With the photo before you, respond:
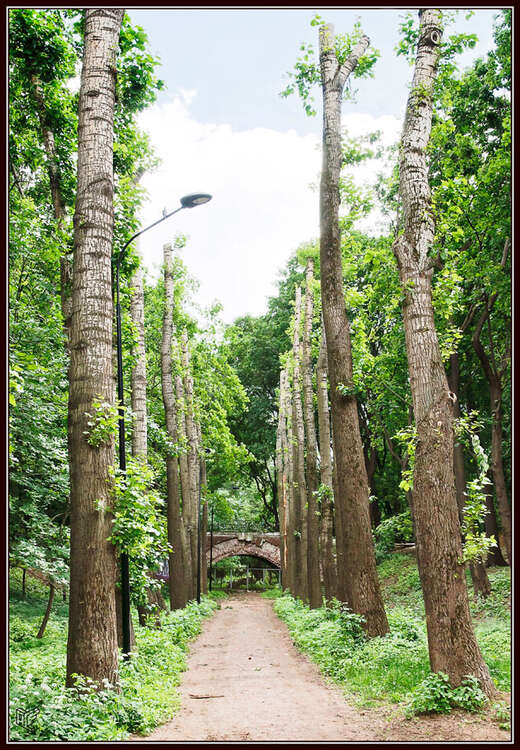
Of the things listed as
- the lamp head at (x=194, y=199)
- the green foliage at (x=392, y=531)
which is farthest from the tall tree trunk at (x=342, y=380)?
the green foliage at (x=392, y=531)

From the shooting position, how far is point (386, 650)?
31.5 ft

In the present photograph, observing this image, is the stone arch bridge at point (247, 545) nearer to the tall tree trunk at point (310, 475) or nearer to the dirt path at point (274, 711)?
the tall tree trunk at point (310, 475)

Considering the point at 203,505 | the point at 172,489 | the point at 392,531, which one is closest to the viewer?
the point at 172,489

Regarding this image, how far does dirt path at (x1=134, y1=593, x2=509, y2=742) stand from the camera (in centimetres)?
609

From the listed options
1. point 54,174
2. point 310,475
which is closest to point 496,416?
point 310,475

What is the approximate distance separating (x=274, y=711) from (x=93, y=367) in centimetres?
482

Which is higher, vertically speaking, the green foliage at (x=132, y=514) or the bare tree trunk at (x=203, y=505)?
the green foliage at (x=132, y=514)

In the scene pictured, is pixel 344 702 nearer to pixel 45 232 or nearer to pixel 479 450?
pixel 479 450

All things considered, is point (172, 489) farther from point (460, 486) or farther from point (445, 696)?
point (445, 696)

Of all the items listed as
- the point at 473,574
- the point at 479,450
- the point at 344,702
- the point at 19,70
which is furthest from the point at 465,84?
the point at 344,702

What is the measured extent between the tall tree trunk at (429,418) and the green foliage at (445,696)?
11 centimetres

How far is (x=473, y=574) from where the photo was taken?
18188 millimetres

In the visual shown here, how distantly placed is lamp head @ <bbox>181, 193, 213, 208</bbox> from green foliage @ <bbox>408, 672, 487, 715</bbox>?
7.01 metres

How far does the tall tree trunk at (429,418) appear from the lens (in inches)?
265
